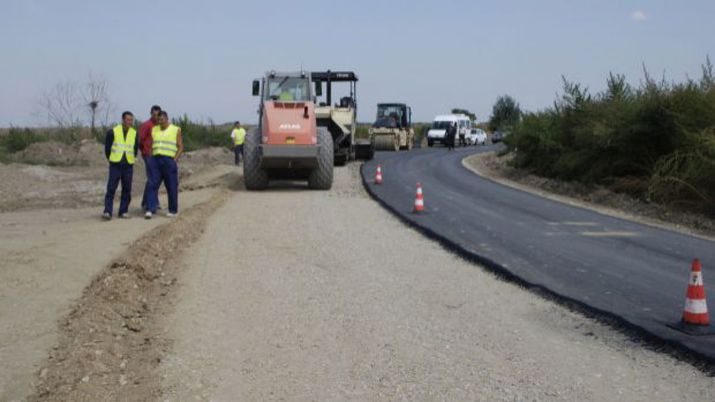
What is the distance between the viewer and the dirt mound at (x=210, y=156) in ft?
122

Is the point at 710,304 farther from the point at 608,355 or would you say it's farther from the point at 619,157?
the point at 619,157

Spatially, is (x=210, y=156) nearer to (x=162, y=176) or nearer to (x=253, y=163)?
(x=253, y=163)

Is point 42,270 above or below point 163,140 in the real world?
below

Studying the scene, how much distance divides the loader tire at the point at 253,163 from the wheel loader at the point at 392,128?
2193cm

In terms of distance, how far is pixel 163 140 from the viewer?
550 inches

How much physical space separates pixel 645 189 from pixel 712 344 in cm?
1376

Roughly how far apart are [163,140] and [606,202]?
11.5 meters

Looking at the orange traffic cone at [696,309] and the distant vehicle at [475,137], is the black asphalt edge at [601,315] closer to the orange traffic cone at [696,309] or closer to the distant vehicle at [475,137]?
the orange traffic cone at [696,309]

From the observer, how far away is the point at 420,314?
7434 millimetres

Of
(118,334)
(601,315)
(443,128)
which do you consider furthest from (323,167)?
(443,128)

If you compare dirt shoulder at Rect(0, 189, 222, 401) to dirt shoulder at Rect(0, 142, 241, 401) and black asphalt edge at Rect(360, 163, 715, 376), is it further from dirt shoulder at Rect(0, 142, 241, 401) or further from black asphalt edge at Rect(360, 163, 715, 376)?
black asphalt edge at Rect(360, 163, 715, 376)

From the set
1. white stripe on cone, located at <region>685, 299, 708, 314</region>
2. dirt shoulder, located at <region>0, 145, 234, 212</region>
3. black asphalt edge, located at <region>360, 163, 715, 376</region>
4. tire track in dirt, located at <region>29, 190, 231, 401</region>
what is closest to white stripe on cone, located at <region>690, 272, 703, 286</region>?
white stripe on cone, located at <region>685, 299, 708, 314</region>

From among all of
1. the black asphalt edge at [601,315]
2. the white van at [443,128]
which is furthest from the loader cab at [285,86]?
the white van at [443,128]

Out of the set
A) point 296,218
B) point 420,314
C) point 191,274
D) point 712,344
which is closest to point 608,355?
Result: point 712,344
